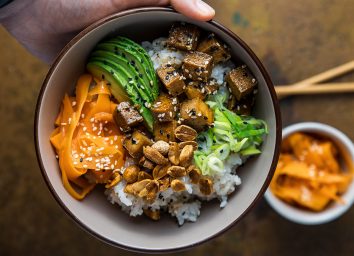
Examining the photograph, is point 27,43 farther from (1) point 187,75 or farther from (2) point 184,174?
(2) point 184,174

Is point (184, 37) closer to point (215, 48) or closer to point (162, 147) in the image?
point (215, 48)

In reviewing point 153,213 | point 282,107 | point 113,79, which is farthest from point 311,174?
point 113,79

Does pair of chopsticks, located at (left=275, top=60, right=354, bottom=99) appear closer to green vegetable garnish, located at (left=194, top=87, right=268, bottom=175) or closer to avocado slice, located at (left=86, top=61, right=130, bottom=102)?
green vegetable garnish, located at (left=194, top=87, right=268, bottom=175)

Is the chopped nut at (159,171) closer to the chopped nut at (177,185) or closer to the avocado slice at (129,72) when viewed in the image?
the chopped nut at (177,185)

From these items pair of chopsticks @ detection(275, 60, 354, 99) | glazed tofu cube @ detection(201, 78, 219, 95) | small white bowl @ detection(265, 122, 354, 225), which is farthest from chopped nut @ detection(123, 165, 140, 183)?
pair of chopsticks @ detection(275, 60, 354, 99)

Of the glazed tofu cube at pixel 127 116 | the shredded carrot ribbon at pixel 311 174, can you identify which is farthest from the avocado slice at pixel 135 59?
the shredded carrot ribbon at pixel 311 174

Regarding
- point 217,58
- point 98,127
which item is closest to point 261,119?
point 217,58
